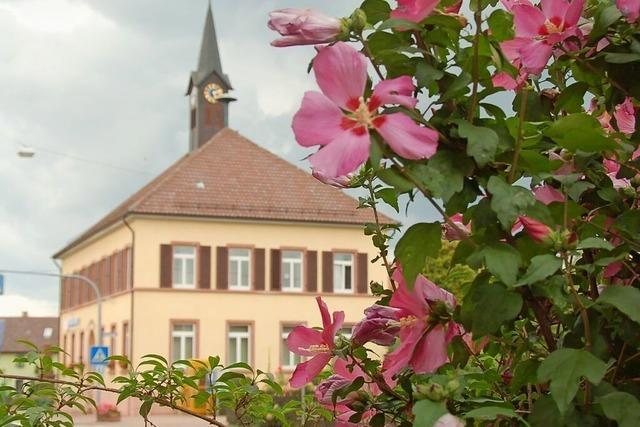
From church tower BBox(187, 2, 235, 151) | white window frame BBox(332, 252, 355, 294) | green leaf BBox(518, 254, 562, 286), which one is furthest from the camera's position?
church tower BBox(187, 2, 235, 151)

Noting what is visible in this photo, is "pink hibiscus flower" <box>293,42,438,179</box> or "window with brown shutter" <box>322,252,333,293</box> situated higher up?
"window with brown shutter" <box>322,252,333,293</box>

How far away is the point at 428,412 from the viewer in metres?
1.24

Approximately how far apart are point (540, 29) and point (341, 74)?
0.42 metres

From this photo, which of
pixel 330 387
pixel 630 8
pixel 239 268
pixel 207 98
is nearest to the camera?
pixel 630 8

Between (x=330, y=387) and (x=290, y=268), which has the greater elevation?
(x=290, y=268)

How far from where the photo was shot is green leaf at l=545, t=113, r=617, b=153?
140cm

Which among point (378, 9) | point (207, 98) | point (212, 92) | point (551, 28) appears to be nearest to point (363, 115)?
point (378, 9)

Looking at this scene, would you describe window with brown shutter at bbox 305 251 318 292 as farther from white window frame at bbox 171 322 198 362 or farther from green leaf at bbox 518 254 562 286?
green leaf at bbox 518 254 562 286

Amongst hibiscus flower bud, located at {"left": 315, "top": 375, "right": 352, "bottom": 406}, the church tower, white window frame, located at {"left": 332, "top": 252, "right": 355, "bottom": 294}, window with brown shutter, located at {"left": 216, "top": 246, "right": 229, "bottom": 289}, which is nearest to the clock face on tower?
the church tower

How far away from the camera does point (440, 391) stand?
1249 mm

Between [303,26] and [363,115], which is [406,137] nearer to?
[363,115]

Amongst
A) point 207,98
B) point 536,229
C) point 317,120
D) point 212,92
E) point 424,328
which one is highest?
point 212,92

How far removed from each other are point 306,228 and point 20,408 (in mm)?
36018

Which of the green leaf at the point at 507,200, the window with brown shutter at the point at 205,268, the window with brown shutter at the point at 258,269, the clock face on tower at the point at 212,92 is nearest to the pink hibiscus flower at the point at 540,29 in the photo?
the green leaf at the point at 507,200
